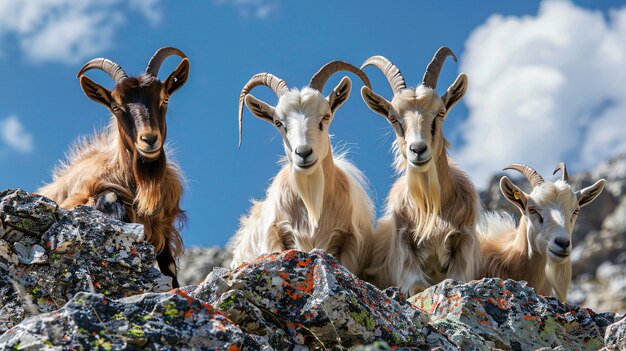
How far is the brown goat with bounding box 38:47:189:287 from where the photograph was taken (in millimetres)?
7523

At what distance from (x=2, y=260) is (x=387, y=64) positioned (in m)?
4.65

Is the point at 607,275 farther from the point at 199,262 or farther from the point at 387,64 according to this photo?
the point at 387,64

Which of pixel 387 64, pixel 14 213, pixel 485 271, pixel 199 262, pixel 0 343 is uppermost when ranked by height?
pixel 199 262

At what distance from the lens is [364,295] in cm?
Answer: 505

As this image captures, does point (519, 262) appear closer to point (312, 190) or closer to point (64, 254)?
point (312, 190)

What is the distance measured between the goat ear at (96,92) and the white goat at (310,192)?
1204mm

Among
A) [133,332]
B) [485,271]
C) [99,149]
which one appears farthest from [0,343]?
[485,271]

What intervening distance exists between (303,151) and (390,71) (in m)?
1.66

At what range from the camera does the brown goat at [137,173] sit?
24.7 ft

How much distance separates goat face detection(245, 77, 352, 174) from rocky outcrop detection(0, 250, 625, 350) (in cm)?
197

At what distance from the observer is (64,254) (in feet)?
17.9

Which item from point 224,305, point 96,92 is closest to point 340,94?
point 96,92

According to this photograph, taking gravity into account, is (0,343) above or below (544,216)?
below

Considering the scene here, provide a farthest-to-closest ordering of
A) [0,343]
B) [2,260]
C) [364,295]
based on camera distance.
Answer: [2,260], [364,295], [0,343]
